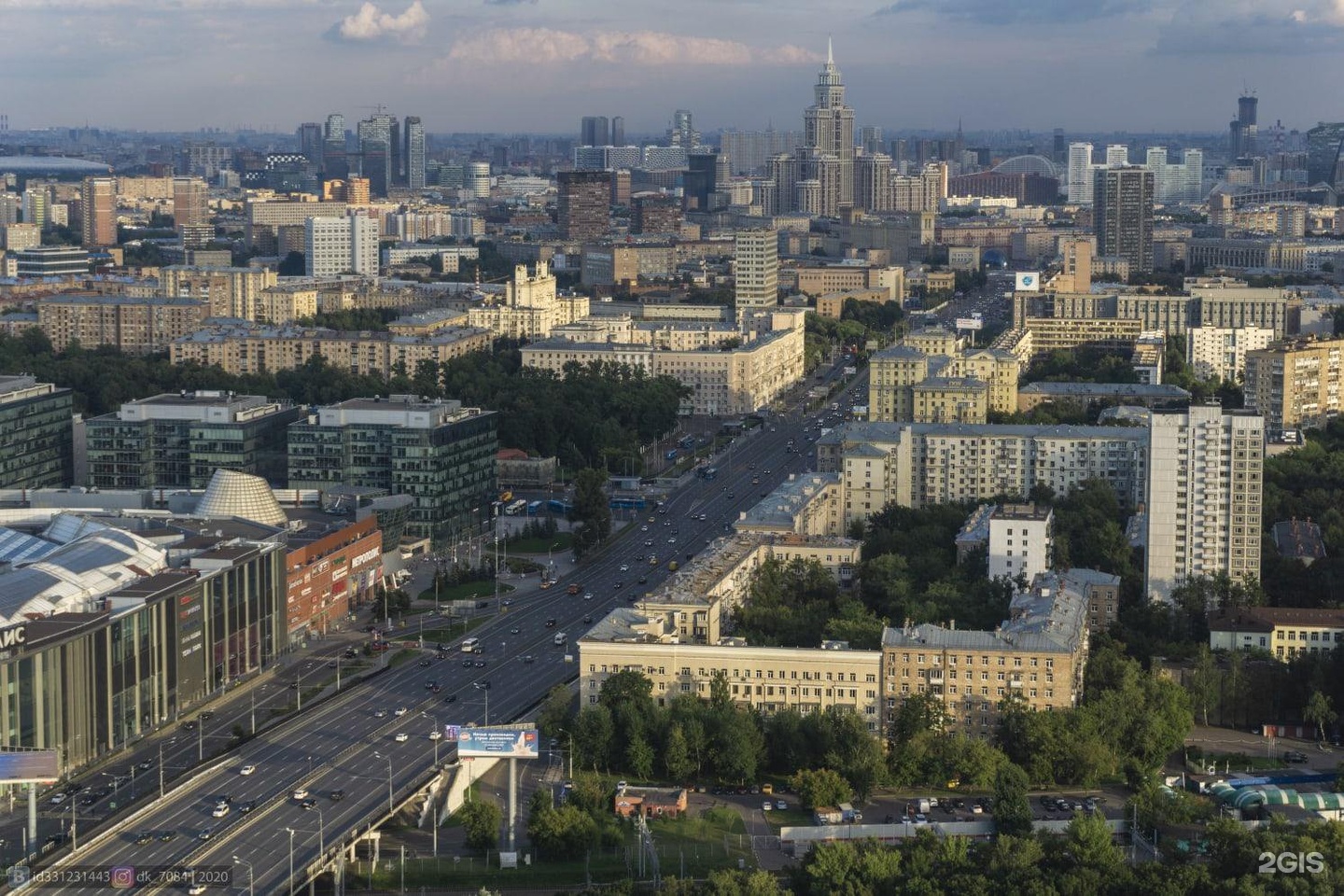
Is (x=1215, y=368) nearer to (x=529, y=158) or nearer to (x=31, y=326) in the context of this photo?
(x=31, y=326)

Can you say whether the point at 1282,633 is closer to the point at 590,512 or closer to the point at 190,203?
the point at 590,512

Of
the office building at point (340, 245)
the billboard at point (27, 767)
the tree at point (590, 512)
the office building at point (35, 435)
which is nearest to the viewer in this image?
the billboard at point (27, 767)

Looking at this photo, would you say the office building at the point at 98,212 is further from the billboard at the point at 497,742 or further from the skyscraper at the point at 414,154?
the billboard at the point at 497,742

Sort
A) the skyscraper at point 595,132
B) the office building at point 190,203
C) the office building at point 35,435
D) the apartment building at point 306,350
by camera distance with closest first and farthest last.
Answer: the office building at point 35,435 → the apartment building at point 306,350 → the office building at point 190,203 → the skyscraper at point 595,132

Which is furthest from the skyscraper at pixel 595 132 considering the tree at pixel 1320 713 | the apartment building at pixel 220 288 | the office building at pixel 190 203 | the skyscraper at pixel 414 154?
the tree at pixel 1320 713

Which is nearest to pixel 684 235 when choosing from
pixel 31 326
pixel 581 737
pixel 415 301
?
pixel 415 301

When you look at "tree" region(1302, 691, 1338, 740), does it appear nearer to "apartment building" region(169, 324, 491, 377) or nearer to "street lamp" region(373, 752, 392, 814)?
"street lamp" region(373, 752, 392, 814)

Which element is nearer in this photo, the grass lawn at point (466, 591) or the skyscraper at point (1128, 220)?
the grass lawn at point (466, 591)
